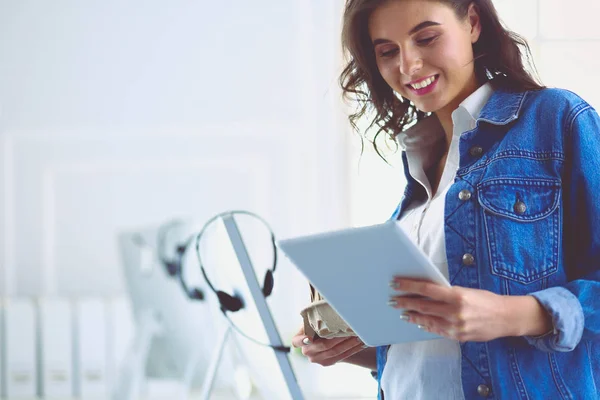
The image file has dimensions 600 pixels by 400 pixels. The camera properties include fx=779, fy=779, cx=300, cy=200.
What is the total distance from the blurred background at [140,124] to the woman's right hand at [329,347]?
2.60m

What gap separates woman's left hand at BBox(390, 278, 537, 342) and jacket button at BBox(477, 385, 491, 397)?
0.12 m

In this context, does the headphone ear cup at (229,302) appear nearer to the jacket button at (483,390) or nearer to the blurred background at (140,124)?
the jacket button at (483,390)

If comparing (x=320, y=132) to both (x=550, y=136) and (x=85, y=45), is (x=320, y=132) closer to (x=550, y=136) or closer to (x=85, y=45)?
(x=85, y=45)

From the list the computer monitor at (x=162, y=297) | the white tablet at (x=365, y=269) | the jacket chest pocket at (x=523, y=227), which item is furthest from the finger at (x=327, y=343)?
the computer monitor at (x=162, y=297)

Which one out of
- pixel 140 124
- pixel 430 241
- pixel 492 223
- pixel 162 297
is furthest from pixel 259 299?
pixel 140 124

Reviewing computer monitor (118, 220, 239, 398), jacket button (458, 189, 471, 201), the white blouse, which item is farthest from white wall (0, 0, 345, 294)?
jacket button (458, 189, 471, 201)

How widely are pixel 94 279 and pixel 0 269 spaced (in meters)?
0.45

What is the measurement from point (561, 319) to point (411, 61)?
409mm

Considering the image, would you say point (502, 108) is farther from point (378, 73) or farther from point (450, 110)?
point (378, 73)

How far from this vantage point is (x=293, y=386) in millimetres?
1360

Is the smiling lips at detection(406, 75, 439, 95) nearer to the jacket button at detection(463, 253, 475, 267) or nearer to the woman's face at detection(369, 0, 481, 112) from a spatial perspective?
the woman's face at detection(369, 0, 481, 112)

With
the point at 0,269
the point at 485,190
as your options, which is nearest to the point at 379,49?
the point at 485,190

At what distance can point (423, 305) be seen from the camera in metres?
0.83

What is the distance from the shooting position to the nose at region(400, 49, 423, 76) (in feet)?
3.50
